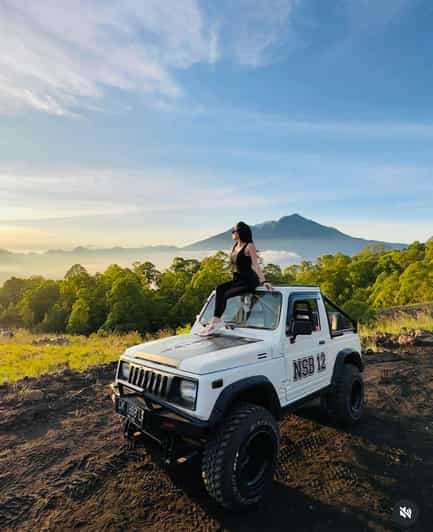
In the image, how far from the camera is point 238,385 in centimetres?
314

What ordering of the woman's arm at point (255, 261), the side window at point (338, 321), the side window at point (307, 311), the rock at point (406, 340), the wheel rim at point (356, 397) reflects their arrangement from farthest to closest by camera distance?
the rock at point (406, 340) < the side window at point (338, 321) < the wheel rim at point (356, 397) < the side window at point (307, 311) < the woman's arm at point (255, 261)

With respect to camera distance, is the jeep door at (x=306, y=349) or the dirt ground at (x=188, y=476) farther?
the jeep door at (x=306, y=349)

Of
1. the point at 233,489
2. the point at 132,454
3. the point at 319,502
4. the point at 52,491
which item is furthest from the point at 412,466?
the point at 52,491

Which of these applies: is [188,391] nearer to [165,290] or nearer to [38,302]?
[165,290]

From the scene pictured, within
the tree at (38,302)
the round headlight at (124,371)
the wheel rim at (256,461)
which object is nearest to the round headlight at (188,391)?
the wheel rim at (256,461)

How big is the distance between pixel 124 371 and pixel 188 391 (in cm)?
119

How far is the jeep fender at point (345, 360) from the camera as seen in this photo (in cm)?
474

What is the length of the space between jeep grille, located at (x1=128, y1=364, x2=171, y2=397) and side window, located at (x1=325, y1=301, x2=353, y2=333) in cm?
288

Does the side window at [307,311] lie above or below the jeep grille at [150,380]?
above

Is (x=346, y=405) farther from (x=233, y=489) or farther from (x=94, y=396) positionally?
(x=94, y=396)

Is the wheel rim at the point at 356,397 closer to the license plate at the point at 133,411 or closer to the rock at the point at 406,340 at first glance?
the license plate at the point at 133,411

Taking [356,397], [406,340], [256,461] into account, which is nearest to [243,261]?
[256,461]

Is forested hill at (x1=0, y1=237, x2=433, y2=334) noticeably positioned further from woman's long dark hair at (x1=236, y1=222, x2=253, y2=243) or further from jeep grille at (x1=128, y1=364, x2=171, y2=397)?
jeep grille at (x1=128, y1=364, x2=171, y2=397)

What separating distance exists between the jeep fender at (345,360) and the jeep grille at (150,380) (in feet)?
8.52
